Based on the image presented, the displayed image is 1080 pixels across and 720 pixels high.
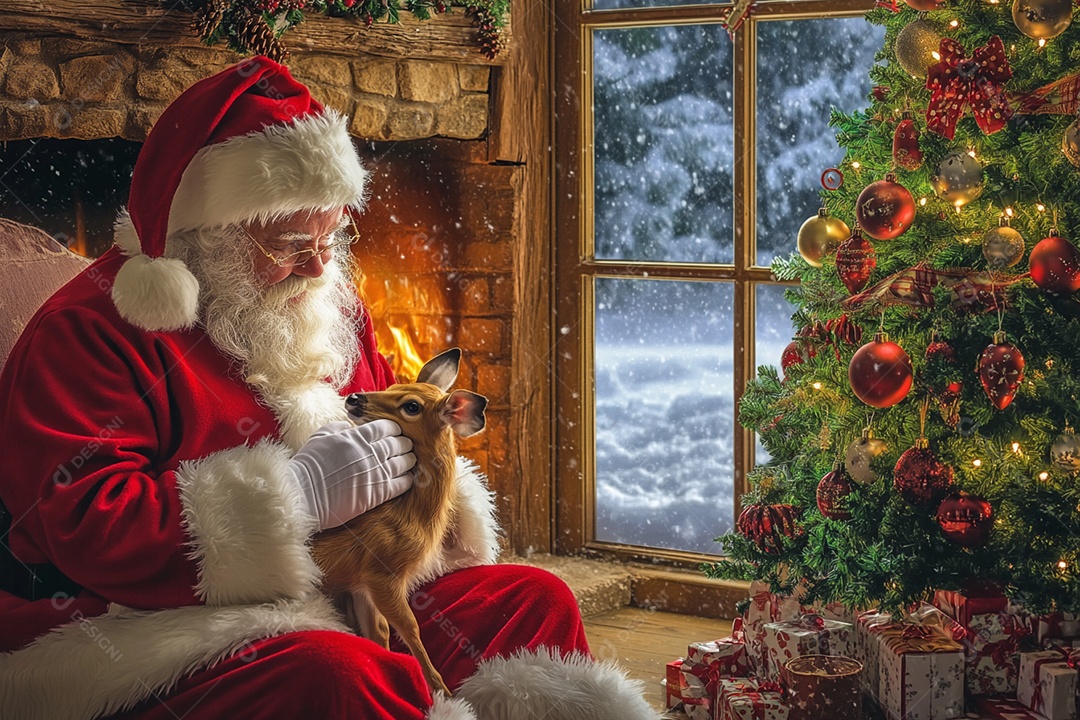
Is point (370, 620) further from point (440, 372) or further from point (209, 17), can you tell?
point (209, 17)

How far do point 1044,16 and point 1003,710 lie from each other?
127 cm

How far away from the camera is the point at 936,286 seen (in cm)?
215

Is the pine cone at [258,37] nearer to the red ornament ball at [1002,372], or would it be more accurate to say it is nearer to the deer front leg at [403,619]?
the deer front leg at [403,619]

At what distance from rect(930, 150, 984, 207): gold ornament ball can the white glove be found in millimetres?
1097

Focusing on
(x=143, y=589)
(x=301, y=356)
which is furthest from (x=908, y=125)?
(x=143, y=589)

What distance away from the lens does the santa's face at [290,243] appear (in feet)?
6.05

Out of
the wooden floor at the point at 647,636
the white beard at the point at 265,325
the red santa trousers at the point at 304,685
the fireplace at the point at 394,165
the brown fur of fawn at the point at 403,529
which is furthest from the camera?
the wooden floor at the point at 647,636

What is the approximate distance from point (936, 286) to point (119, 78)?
1.68 metres

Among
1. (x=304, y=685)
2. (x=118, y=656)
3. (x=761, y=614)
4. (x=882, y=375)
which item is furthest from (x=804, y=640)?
(x=118, y=656)

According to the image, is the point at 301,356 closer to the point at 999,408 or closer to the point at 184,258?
the point at 184,258

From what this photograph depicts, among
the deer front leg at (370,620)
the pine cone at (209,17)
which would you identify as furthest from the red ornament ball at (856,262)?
the pine cone at (209,17)

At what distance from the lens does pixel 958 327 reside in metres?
2.15

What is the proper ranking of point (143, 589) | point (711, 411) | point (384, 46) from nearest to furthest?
point (143, 589) < point (384, 46) < point (711, 411)

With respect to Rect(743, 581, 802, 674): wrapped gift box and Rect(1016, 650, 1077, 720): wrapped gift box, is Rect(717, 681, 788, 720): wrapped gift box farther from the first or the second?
Rect(1016, 650, 1077, 720): wrapped gift box
